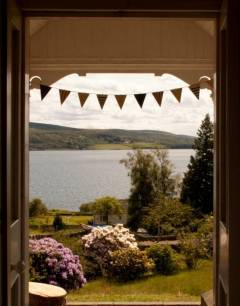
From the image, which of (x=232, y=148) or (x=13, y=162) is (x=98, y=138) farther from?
(x=232, y=148)

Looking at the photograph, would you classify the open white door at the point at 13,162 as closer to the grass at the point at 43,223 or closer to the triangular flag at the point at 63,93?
the triangular flag at the point at 63,93

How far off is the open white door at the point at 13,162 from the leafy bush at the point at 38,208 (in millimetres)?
4930

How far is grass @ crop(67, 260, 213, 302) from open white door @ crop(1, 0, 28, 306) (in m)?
4.09

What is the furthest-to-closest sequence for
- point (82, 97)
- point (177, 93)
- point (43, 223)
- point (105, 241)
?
point (43, 223)
point (105, 241)
point (82, 97)
point (177, 93)

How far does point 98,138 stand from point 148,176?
0.98 metres

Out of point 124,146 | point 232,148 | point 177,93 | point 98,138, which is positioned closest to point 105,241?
point 124,146

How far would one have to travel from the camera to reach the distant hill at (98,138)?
24.0 feet

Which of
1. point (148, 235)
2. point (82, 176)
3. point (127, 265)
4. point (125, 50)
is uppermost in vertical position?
point (125, 50)

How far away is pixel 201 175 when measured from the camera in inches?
280

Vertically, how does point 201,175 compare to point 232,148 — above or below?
below

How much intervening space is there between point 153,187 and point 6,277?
564 centimetres

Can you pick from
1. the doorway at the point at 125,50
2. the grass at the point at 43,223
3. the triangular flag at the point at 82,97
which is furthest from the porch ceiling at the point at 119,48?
the grass at the point at 43,223

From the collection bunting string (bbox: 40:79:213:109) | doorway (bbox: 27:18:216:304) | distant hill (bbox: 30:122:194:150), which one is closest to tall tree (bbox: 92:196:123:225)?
distant hill (bbox: 30:122:194:150)

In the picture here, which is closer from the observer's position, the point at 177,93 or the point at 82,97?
the point at 177,93
